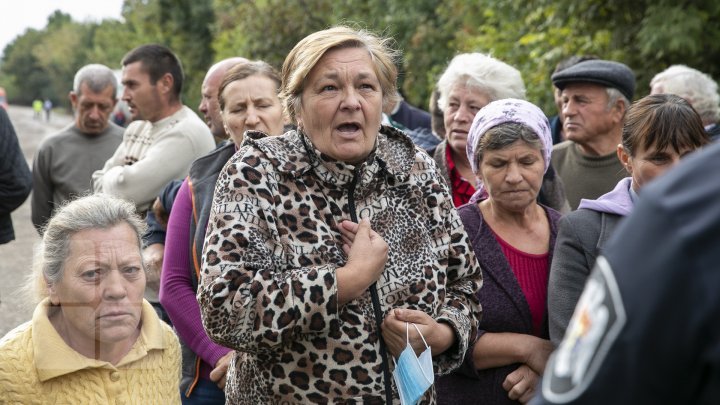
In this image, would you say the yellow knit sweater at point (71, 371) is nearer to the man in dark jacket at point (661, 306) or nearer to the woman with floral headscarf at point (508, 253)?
the woman with floral headscarf at point (508, 253)

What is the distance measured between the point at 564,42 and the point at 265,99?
26.9ft

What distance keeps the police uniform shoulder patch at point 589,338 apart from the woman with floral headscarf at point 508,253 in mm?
2277

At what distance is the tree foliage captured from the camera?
9.10m

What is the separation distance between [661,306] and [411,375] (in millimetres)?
1741

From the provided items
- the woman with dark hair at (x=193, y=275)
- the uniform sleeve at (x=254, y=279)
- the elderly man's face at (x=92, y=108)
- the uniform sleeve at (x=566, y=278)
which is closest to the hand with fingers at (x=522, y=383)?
the uniform sleeve at (x=566, y=278)

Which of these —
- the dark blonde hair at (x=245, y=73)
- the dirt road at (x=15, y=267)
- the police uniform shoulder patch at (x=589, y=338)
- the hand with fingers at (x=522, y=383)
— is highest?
the police uniform shoulder patch at (x=589, y=338)

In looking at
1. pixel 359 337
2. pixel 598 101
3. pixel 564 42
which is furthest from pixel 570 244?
pixel 564 42

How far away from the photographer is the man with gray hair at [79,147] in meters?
6.44

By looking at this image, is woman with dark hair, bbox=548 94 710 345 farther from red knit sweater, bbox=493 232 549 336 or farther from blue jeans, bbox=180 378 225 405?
blue jeans, bbox=180 378 225 405

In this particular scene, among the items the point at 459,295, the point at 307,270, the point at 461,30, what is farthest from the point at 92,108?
the point at 461,30

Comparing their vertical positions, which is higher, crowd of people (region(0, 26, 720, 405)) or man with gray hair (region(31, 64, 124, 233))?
crowd of people (region(0, 26, 720, 405))

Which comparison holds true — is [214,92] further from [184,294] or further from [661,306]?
[661,306]

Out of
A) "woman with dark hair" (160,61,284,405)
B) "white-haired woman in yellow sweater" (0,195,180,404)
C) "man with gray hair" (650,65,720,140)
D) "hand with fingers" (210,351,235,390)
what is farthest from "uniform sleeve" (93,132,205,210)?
"man with gray hair" (650,65,720,140)

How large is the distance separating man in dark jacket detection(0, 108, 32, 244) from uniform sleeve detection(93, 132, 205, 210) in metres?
0.65
